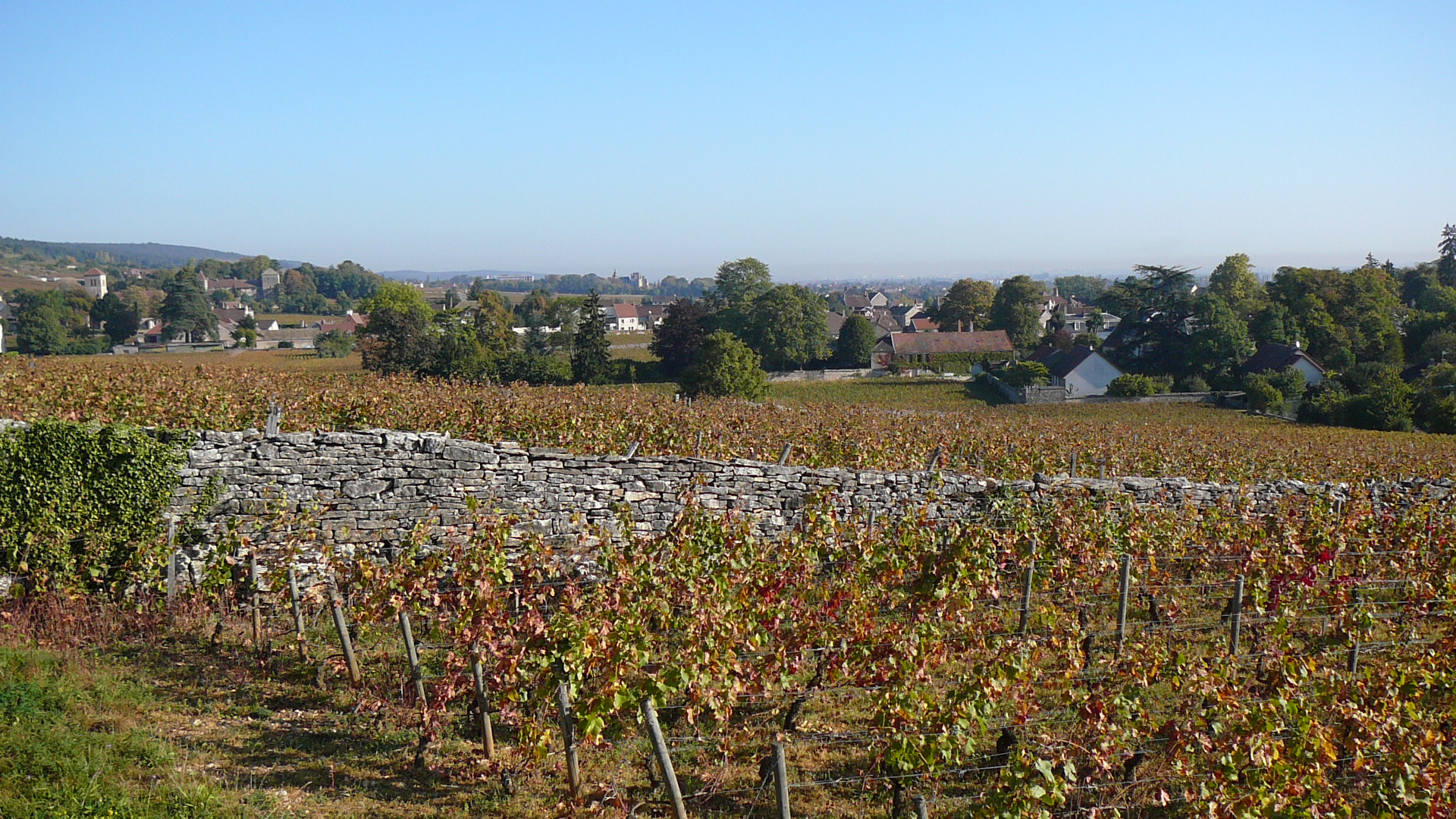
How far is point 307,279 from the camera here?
551 ft

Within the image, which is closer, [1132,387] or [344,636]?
[344,636]

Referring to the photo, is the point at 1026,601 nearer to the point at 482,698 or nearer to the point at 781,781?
the point at 781,781

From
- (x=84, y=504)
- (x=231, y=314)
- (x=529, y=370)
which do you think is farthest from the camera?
(x=231, y=314)

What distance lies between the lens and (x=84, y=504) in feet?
29.3

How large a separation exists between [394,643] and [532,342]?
5473cm

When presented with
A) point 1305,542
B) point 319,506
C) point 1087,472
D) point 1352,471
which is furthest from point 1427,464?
point 319,506

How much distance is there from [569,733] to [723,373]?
35710 mm

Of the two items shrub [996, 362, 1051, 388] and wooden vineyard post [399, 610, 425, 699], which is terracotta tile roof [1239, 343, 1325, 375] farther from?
wooden vineyard post [399, 610, 425, 699]

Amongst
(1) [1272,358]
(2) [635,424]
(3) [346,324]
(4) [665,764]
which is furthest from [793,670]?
(3) [346,324]

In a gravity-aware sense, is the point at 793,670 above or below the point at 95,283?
below

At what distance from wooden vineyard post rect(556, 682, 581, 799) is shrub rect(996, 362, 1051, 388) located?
49.8m

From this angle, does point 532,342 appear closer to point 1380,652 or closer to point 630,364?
point 630,364

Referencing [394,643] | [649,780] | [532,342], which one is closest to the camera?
[649,780]

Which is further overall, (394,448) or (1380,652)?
(394,448)
